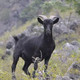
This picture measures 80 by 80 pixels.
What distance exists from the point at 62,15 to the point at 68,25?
5926 millimetres

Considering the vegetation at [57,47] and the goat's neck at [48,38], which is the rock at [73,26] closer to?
the vegetation at [57,47]

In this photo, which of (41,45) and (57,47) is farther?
(57,47)

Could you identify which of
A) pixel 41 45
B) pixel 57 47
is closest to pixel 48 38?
pixel 41 45

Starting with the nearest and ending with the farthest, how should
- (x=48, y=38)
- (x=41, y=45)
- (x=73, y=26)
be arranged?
(x=48, y=38) < (x=41, y=45) < (x=73, y=26)

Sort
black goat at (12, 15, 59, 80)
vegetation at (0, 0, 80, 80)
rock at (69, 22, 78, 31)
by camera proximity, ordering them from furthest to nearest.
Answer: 1. rock at (69, 22, 78, 31)
2. black goat at (12, 15, 59, 80)
3. vegetation at (0, 0, 80, 80)

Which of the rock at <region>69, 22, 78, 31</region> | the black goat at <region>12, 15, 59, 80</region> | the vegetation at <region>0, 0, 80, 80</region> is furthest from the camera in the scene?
the rock at <region>69, 22, 78, 31</region>

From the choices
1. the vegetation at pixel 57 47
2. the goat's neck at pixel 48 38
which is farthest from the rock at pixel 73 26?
the goat's neck at pixel 48 38

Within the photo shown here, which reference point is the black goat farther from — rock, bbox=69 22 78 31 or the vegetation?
rock, bbox=69 22 78 31

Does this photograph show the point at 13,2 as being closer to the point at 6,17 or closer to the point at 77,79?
the point at 6,17

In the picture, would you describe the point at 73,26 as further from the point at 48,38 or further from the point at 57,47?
the point at 48,38

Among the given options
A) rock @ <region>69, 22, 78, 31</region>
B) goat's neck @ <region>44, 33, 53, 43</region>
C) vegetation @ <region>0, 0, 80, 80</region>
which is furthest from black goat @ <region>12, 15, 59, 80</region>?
rock @ <region>69, 22, 78, 31</region>

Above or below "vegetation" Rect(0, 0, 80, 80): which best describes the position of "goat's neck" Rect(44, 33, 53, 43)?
above

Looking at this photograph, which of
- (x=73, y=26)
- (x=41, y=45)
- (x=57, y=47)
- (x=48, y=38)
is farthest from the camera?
(x=73, y=26)

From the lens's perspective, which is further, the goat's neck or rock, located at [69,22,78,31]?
rock, located at [69,22,78,31]
